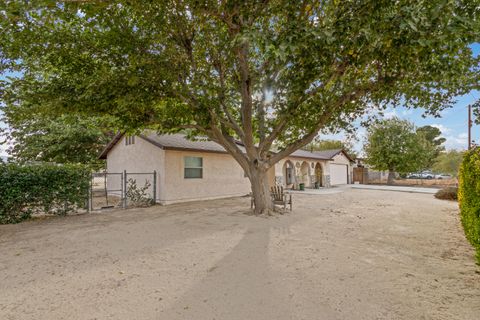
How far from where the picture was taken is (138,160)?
46.0ft

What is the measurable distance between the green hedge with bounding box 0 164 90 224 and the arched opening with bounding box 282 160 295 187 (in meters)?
15.7

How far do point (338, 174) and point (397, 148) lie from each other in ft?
24.5

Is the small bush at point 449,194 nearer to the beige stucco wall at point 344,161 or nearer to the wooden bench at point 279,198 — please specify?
the wooden bench at point 279,198

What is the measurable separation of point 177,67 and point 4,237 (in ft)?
22.1

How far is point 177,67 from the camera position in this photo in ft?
26.0

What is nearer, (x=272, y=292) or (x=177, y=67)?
(x=272, y=292)

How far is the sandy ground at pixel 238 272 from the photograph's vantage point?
9.97 feet

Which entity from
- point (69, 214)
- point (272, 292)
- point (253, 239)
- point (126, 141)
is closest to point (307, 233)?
Result: point (253, 239)

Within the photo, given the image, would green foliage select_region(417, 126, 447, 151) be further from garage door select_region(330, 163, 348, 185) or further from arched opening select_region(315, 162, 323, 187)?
arched opening select_region(315, 162, 323, 187)

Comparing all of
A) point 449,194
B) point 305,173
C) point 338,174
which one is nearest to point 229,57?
point 449,194

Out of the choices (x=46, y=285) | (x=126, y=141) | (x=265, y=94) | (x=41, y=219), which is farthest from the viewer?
(x=126, y=141)

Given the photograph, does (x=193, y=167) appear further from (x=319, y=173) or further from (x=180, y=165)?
(x=319, y=173)

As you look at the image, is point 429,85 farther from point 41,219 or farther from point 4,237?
point 41,219

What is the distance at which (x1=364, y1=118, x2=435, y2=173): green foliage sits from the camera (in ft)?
90.8
